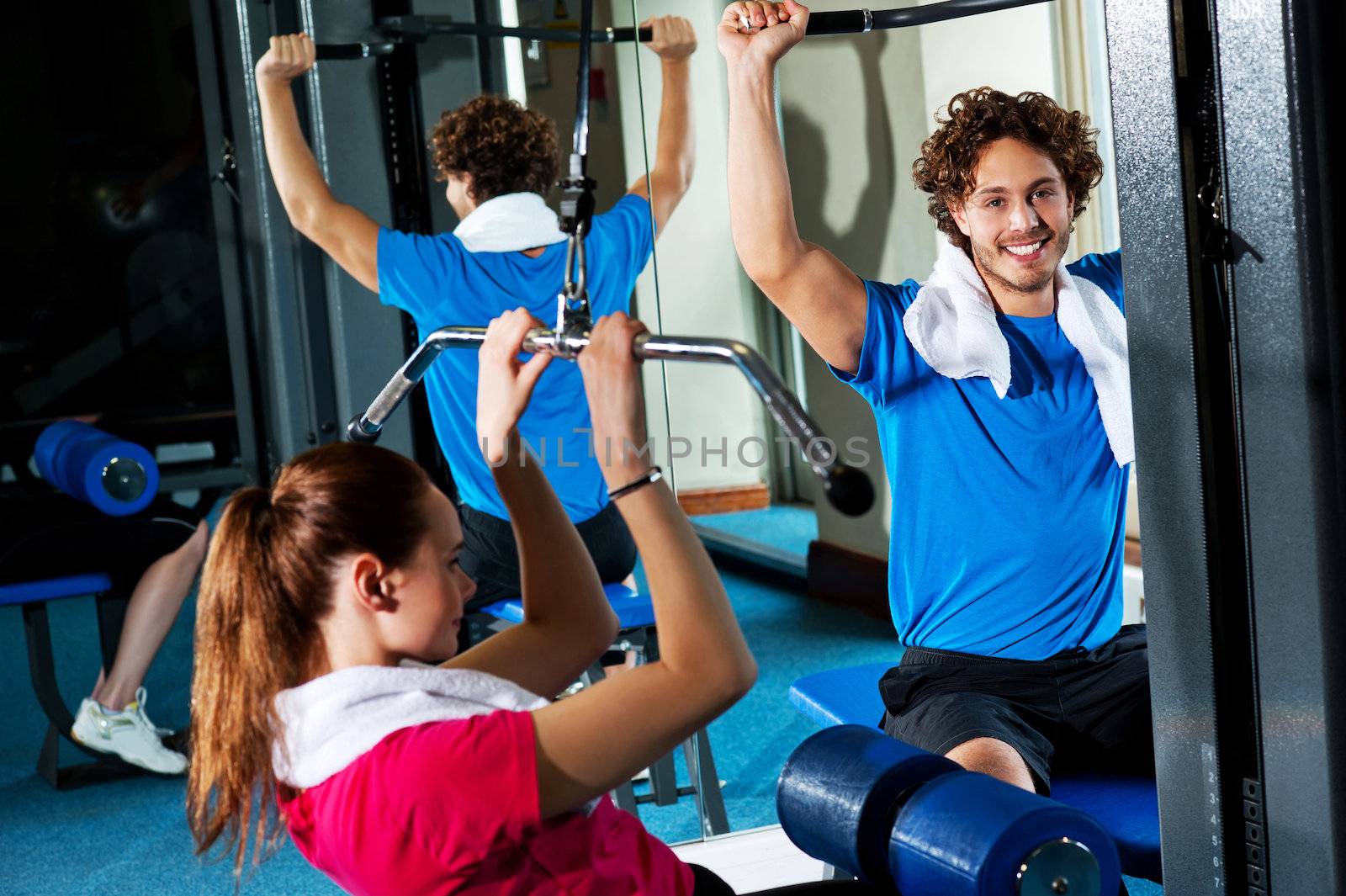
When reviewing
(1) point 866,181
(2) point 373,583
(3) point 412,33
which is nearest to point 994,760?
(2) point 373,583

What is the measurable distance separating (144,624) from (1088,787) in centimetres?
285

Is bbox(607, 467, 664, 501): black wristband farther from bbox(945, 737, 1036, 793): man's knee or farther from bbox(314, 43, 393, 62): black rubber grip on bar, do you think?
bbox(314, 43, 393, 62): black rubber grip on bar

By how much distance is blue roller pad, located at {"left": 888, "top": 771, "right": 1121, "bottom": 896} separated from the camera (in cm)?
121

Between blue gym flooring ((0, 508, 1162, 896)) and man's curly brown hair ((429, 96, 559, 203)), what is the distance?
83 cm

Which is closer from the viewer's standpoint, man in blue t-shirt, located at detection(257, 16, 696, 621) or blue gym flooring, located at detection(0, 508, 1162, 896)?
man in blue t-shirt, located at detection(257, 16, 696, 621)

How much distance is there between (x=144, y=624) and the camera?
3.83m

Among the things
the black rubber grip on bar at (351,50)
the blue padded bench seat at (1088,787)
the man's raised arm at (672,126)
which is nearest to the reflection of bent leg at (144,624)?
the black rubber grip on bar at (351,50)

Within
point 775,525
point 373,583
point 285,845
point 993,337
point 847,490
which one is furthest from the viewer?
point 285,845

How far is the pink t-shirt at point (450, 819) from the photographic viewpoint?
1.10 meters

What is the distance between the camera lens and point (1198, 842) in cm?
145

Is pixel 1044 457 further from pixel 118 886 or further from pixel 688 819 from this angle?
pixel 118 886

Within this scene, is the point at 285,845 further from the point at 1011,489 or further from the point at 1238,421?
the point at 1238,421

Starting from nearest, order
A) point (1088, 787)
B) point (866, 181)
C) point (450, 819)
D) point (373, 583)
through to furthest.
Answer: point (450, 819)
point (373, 583)
point (1088, 787)
point (866, 181)

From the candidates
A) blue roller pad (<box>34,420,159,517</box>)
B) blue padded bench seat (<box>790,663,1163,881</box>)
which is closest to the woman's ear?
blue padded bench seat (<box>790,663,1163,881</box>)
